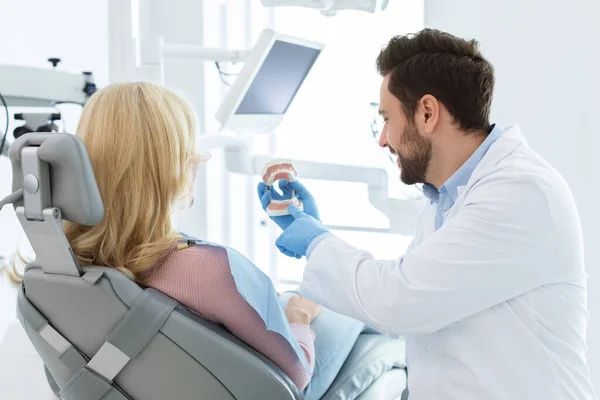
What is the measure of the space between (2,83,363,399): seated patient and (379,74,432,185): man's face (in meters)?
0.47

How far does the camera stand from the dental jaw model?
1669 mm

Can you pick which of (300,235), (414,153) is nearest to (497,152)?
(414,153)

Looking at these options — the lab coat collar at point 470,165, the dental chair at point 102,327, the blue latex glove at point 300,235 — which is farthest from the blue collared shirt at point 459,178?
the dental chair at point 102,327

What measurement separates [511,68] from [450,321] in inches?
56.3

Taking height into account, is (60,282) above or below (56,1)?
below

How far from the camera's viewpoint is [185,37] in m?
2.88

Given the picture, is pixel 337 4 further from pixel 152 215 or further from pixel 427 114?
pixel 152 215

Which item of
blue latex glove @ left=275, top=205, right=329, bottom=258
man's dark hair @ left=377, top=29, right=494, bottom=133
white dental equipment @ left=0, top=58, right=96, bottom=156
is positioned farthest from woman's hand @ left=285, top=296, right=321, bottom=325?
Result: white dental equipment @ left=0, top=58, right=96, bottom=156

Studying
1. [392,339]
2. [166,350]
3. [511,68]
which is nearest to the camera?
[166,350]

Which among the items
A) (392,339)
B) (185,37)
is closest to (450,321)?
(392,339)

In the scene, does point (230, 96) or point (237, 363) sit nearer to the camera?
point (237, 363)

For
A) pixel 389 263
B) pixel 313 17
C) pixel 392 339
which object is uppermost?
pixel 313 17

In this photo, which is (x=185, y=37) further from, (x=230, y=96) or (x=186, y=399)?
(x=186, y=399)

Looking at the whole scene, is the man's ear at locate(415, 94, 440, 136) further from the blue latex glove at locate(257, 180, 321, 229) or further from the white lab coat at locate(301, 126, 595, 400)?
the blue latex glove at locate(257, 180, 321, 229)
